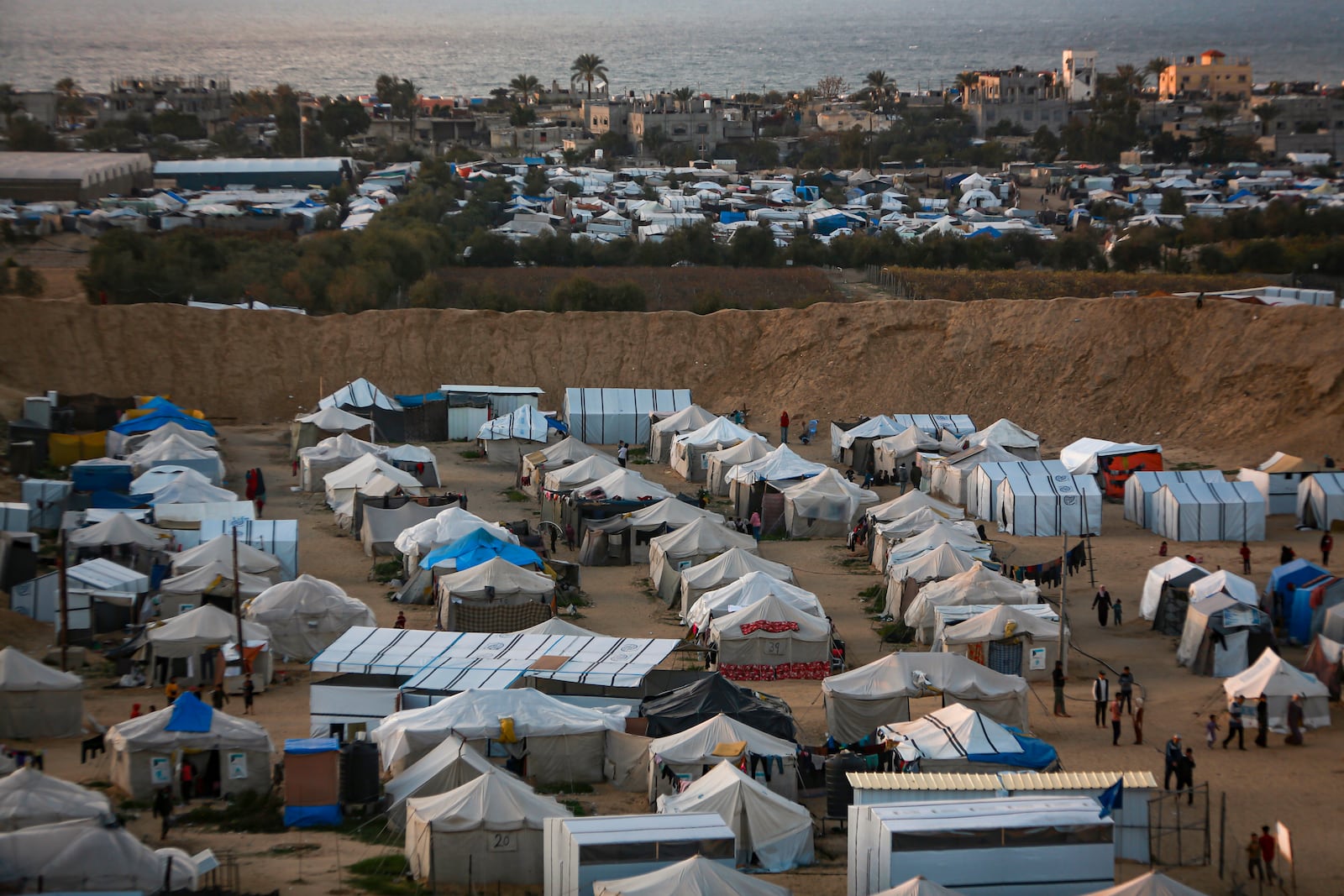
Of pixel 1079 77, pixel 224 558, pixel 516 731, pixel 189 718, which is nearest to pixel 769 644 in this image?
pixel 516 731

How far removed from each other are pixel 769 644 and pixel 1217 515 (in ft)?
35.4

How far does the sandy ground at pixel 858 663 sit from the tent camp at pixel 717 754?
17.8 inches

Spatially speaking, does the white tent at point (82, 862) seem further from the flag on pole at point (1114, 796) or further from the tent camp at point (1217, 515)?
the tent camp at point (1217, 515)

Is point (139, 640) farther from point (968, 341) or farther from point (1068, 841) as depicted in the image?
point (968, 341)

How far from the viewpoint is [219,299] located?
1834 inches

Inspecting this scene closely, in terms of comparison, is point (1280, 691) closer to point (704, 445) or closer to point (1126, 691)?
point (1126, 691)

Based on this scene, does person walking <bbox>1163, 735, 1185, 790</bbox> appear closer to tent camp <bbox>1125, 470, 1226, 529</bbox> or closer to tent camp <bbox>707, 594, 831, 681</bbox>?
tent camp <bbox>707, 594, 831, 681</bbox>

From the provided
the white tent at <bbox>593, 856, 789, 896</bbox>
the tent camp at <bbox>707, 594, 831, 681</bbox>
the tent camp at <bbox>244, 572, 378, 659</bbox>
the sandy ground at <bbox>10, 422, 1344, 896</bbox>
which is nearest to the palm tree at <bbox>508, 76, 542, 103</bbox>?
the sandy ground at <bbox>10, 422, 1344, 896</bbox>

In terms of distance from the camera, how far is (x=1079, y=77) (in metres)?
165

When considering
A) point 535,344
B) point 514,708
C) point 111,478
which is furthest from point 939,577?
point 535,344

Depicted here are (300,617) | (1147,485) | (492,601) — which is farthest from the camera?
(1147,485)

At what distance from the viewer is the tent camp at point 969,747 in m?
16.7

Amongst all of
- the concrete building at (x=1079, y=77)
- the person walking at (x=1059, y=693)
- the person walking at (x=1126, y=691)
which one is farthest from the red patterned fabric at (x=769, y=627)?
the concrete building at (x=1079, y=77)

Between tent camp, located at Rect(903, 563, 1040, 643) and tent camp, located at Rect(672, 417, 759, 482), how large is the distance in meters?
10.3
